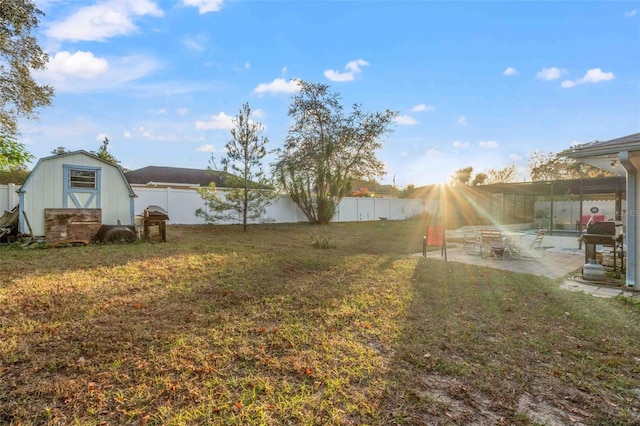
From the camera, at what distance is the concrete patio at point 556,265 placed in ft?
17.2

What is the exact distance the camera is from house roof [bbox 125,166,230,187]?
24344 mm

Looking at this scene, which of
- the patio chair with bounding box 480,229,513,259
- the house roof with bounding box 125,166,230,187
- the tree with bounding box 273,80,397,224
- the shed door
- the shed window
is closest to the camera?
the patio chair with bounding box 480,229,513,259

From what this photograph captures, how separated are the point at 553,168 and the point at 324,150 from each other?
1111 inches

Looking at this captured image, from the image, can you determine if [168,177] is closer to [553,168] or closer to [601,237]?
[601,237]

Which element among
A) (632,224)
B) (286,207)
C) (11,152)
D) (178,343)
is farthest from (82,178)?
(632,224)

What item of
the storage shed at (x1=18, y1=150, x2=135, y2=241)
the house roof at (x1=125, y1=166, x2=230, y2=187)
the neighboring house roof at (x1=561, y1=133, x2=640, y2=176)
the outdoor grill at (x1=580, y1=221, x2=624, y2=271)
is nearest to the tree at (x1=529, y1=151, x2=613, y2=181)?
the outdoor grill at (x1=580, y1=221, x2=624, y2=271)

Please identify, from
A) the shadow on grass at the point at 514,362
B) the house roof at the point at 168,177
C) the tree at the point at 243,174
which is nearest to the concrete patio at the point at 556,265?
the shadow on grass at the point at 514,362

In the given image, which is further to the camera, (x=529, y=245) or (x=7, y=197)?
(x=7, y=197)

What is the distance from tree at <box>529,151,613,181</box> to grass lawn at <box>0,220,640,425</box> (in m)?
34.1

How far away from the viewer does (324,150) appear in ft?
63.8

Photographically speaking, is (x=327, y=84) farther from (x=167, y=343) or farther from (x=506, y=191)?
(x=167, y=343)

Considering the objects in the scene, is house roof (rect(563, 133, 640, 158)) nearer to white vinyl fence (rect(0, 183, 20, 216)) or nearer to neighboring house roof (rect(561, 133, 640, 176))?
neighboring house roof (rect(561, 133, 640, 176))

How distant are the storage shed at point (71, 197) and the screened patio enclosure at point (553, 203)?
663 inches

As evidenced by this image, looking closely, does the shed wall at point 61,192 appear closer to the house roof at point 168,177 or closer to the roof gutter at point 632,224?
the roof gutter at point 632,224
